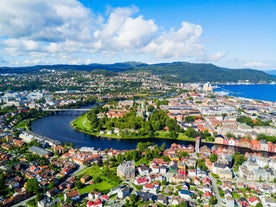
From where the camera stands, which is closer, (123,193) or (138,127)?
(123,193)

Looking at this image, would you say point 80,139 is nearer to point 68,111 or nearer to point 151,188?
point 151,188

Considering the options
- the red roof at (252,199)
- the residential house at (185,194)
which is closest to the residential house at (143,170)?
the residential house at (185,194)

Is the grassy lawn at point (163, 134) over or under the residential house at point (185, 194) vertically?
under

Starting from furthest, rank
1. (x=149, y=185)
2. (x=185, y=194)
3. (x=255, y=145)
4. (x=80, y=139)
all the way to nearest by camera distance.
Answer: (x=80, y=139) < (x=255, y=145) < (x=149, y=185) < (x=185, y=194)

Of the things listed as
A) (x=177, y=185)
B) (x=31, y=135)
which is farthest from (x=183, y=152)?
(x=31, y=135)

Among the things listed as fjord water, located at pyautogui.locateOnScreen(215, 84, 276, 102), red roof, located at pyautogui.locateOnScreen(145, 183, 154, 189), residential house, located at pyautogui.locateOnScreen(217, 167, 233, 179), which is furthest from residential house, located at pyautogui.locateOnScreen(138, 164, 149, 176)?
fjord water, located at pyautogui.locateOnScreen(215, 84, 276, 102)

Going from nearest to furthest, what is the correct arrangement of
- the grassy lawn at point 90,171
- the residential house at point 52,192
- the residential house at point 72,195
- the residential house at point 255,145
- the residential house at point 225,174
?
the residential house at point 72,195 < the residential house at point 52,192 < the residential house at point 225,174 < the grassy lawn at point 90,171 < the residential house at point 255,145

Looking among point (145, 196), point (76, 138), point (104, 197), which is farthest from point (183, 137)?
point (104, 197)

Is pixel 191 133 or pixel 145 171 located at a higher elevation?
pixel 145 171

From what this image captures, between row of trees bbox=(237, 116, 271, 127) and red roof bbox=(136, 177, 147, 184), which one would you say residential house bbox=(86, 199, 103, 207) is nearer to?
Answer: red roof bbox=(136, 177, 147, 184)

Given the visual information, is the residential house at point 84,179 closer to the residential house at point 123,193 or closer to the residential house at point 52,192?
the residential house at point 52,192

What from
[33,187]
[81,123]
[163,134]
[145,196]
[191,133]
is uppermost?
[33,187]

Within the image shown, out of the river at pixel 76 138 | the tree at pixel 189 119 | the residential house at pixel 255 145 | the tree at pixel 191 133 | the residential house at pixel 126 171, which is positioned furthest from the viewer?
the tree at pixel 189 119
